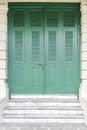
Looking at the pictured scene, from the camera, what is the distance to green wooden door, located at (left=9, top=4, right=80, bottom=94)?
834 centimetres

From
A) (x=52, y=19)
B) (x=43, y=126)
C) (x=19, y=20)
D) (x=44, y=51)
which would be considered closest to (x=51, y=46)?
(x=44, y=51)

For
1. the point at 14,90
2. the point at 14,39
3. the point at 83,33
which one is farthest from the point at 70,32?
the point at 14,90

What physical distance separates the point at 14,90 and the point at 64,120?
1813mm

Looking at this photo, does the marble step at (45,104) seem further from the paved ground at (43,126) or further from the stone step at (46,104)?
the paved ground at (43,126)

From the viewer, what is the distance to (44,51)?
27.5 ft

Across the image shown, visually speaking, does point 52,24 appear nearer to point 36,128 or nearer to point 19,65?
point 19,65

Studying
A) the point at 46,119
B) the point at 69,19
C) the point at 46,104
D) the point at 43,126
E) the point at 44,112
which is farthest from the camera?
the point at 69,19

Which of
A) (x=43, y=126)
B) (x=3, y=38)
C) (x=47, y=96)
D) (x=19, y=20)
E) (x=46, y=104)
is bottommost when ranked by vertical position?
(x=43, y=126)

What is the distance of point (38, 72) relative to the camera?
8391 mm

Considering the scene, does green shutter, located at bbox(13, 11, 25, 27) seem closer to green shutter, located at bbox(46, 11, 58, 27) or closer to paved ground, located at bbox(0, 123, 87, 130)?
green shutter, located at bbox(46, 11, 58, 27)

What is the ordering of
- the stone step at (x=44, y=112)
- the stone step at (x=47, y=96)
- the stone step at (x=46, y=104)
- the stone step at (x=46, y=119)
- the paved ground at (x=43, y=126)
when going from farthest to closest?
the stone step at (x=47, y=96)
the stone step at (x=46, y=104)
the stone step at (x=44, y=112)
the stone step at (x=46, y=119)
the paved ground at (x=43, y=126)

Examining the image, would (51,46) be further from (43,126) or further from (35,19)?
(43,126)

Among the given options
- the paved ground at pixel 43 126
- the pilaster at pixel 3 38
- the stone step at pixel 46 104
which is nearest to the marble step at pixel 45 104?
the stone step at pixel 46 104

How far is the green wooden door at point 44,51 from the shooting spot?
8336mm
